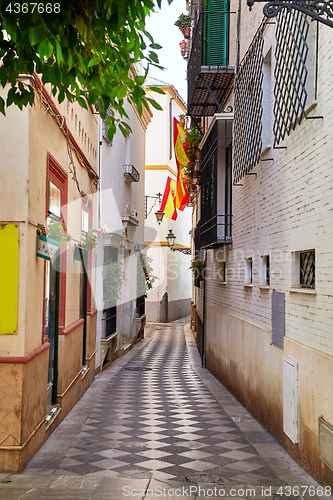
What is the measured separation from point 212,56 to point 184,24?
26.8 feet

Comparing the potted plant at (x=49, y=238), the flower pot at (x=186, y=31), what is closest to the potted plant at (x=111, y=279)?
the potted plant at (x=49, y=238)

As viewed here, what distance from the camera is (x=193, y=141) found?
1602cm

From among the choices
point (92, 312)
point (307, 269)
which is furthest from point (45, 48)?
point (92, 312)

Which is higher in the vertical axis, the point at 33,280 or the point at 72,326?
the point at 33,280

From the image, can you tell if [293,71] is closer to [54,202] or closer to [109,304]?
[54,202]

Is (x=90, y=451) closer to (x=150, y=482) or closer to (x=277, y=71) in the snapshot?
(x=150, y=482)

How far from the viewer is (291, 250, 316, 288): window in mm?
6008

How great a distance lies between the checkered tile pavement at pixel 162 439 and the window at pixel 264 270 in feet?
7.33

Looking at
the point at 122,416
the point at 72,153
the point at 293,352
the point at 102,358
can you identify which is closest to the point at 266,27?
the point at 72,153

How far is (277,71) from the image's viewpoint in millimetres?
7117

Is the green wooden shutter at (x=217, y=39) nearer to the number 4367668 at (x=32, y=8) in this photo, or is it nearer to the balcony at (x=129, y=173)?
the balcony at (x=129, y=173)

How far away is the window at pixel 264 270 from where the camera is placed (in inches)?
331

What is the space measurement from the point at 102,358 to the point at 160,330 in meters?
13.3

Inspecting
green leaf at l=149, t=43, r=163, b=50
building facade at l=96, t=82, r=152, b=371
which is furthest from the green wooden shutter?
green leaf at l=149, t=43, r=163, b=50
